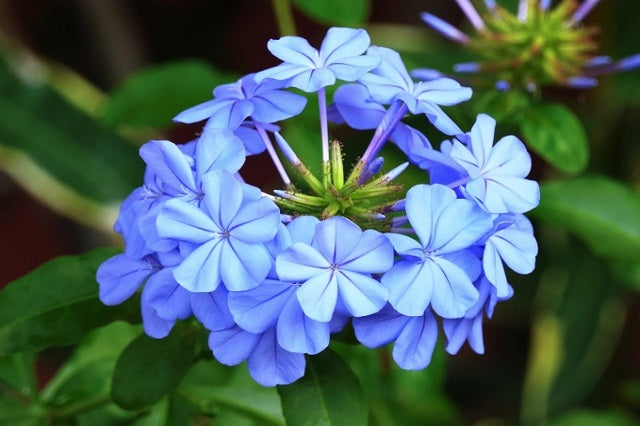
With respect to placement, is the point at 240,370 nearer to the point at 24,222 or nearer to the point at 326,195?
the point at 326,195

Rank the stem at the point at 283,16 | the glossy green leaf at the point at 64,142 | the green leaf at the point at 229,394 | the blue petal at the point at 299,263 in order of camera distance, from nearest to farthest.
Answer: the blue petal at the point at 299,263 < the green leaf at the point at 229,394 < the stem at the point at 283,16 < the glossy green leaf at the point at 64,142

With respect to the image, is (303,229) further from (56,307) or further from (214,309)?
(56,307)

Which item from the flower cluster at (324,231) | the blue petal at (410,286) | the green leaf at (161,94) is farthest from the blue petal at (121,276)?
the green leaf at (161,94)

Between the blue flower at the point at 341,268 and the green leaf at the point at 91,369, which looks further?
the green leaf at the point at 91,369

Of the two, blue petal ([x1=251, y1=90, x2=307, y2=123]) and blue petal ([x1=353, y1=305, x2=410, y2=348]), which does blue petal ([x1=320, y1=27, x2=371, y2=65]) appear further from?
blue petal ([x1=353, y1=305, x2=410, y2=348])

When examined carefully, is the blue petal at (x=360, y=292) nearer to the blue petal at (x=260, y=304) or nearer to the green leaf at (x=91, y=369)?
the blue petal at (x=260, y=304)

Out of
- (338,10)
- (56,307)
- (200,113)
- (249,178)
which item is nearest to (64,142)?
(249,178)

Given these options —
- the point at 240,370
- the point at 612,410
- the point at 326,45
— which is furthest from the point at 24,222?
the point at 326,45
